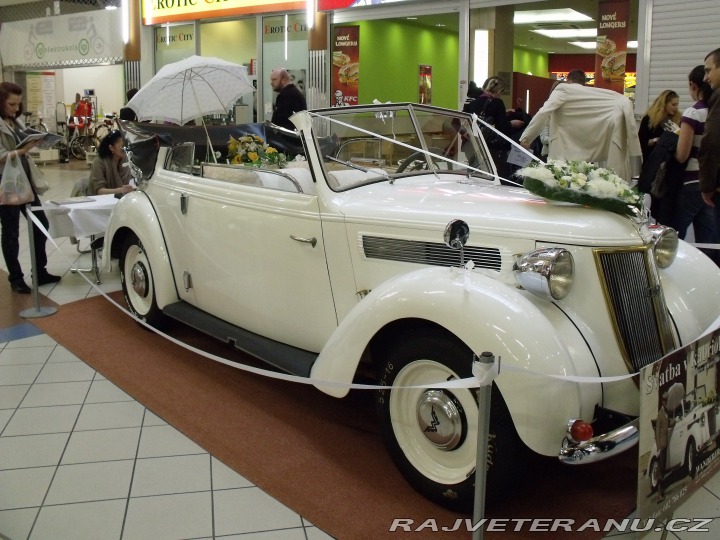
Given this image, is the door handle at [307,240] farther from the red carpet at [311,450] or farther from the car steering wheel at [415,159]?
the red carpet at [311,450]

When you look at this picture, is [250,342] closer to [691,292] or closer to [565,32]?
[691,292]

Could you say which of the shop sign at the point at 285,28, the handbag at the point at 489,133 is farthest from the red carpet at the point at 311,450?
the shop sign at the point at 285,28

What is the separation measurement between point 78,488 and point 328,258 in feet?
4.86

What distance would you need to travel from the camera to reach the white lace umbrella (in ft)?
16.9

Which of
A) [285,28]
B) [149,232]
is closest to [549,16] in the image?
[285,28]

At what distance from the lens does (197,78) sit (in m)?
5.51

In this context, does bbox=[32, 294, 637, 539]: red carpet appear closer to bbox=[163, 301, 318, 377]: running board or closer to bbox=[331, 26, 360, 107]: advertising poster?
bbox=[163, 301, 318, 377]: running board

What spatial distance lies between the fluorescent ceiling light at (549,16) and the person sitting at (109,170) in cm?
510

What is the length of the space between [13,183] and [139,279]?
1567 mm

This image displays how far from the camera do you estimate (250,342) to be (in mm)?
3705

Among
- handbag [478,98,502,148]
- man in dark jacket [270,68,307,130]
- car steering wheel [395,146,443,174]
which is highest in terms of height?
man in dark jacket [270,68,307,130]

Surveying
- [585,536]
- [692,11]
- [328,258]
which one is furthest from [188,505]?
[692,11]

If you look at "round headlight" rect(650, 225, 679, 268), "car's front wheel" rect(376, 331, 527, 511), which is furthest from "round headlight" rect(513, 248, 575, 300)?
"round headlight" rect(650, 225, 679, 268)

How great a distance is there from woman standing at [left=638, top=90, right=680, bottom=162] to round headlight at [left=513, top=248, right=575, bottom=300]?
3602mm
